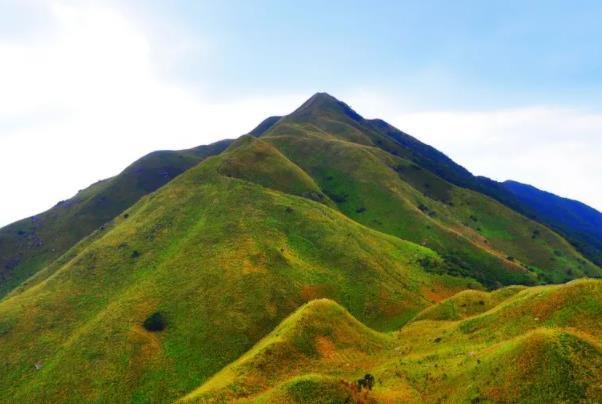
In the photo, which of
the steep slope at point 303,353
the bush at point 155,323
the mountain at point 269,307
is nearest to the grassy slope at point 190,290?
the mountain at point 269,307

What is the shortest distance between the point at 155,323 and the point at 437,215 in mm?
105703

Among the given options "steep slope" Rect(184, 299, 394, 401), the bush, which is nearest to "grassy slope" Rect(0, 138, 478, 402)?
the bush

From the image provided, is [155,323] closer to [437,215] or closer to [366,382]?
[366,382]

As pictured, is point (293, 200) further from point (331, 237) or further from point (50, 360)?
point (50, 360)

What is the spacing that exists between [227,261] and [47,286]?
3415cm

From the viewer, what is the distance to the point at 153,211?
355 feet

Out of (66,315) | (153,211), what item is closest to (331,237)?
(153,211)

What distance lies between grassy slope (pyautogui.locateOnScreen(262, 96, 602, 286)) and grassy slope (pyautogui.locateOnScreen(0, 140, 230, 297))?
204ft

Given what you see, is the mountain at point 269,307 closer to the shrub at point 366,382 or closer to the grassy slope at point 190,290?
the grassy slope at point 190,290

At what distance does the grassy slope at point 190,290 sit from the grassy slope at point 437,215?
22.7 meters

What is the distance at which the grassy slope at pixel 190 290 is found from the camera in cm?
6172

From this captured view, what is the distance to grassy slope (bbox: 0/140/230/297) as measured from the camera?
14675 cm

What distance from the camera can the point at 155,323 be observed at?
69000 millimetres

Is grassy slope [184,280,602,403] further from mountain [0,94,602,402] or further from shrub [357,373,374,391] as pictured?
shrub [357,373,374,391]
